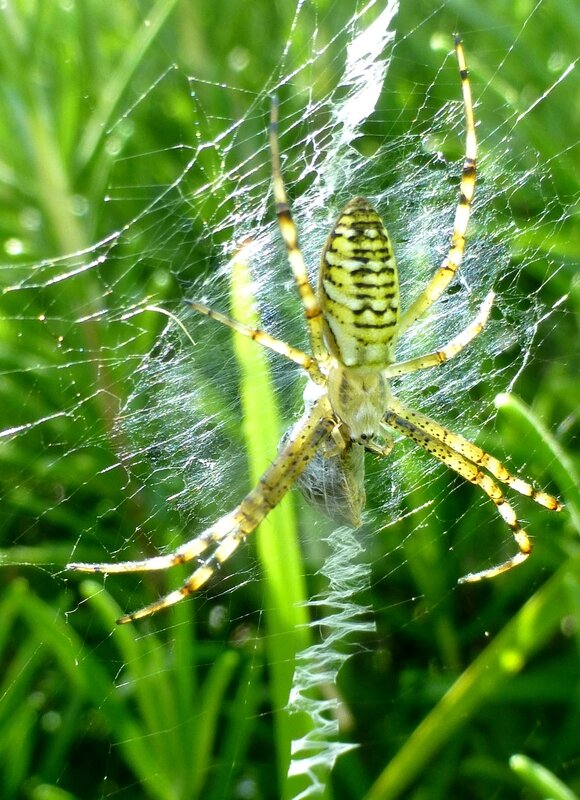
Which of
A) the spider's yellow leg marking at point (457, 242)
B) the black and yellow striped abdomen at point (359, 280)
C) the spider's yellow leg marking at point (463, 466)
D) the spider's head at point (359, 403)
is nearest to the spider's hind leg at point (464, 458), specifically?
the spider's yellow leg marking at point (463, 466)

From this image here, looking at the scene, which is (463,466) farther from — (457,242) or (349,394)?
(457,242)

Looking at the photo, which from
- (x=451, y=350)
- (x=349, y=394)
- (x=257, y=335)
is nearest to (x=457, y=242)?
(x=451, y=350)

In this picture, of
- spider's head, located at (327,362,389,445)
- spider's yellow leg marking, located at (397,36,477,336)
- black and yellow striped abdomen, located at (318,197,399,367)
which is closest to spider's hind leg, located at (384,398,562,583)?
spider's head, located at (327,362,389,445)

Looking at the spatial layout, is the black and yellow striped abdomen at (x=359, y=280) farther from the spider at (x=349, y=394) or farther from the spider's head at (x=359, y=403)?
the spider's head at (x=359, y=403)

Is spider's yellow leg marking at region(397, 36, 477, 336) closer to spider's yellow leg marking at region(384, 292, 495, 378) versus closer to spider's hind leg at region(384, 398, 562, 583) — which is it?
spider's yellow leg marking at region(384, 292, 495, 378)

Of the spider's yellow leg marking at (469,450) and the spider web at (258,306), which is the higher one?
the spider web at (258,306)

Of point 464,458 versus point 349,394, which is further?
point 464,458
